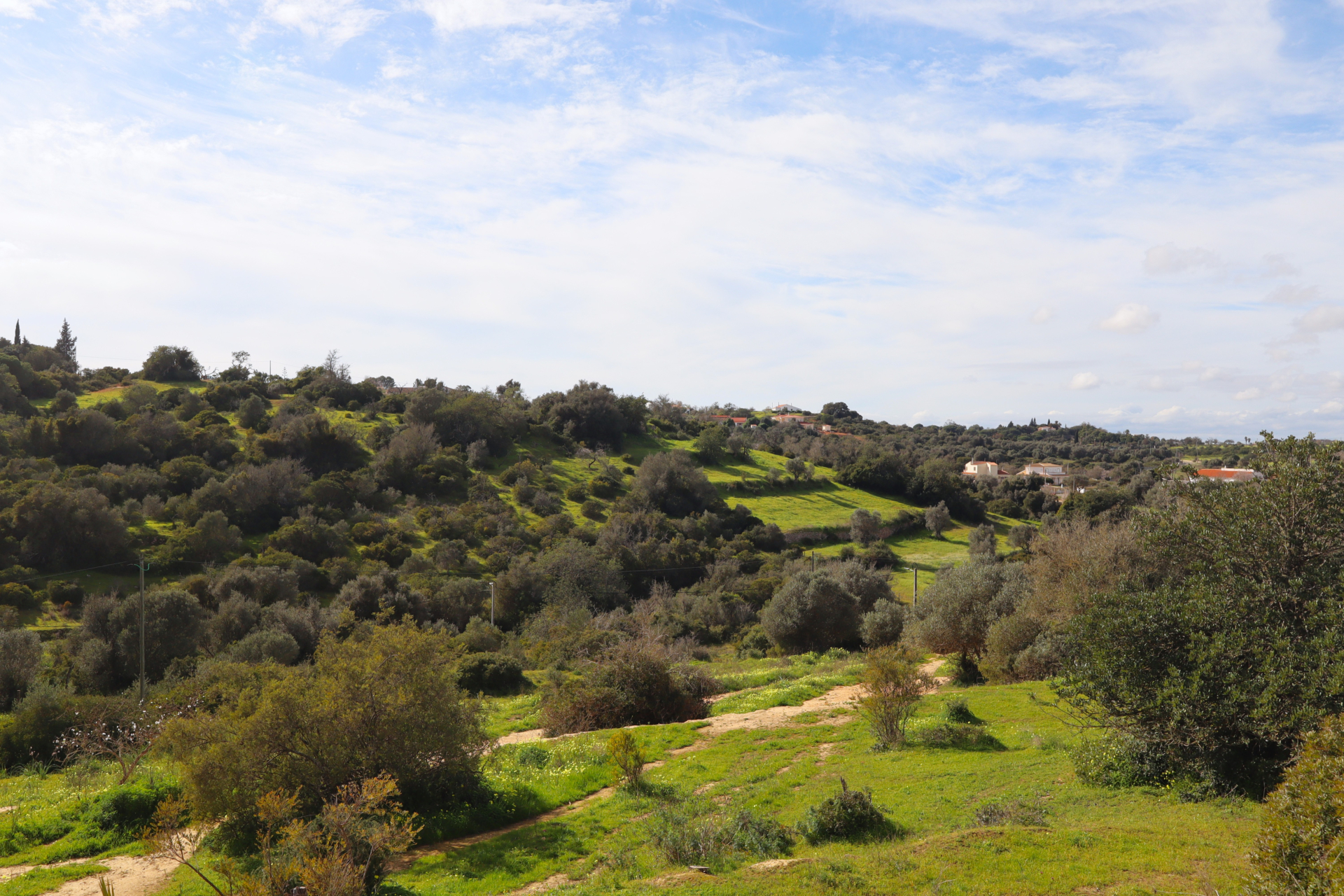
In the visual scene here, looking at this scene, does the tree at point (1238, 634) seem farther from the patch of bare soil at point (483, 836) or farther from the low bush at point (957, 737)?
the patch of bare soil at point (483, 836)

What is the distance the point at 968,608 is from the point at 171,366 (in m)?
77.9

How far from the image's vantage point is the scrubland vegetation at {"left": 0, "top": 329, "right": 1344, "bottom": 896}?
31.4 ft

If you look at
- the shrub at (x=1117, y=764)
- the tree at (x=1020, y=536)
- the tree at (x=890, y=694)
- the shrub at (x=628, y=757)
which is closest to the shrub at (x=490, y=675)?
the shrub at (x=628, y=757)

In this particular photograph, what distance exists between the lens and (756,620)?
4141 centimetres

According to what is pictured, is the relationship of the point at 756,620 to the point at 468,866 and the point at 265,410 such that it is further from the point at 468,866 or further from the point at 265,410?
the point at 265,410

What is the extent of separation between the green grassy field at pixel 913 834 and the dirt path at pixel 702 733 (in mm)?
403

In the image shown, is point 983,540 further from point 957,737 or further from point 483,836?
point 483,836

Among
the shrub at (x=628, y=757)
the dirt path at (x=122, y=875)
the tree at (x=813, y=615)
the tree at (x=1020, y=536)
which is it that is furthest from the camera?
the tree at (x=1020, y=536)

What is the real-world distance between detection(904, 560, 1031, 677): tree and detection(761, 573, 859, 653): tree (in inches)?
264

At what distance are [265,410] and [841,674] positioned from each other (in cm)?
5582

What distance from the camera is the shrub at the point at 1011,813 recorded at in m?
10.2

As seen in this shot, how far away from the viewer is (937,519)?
62.5 m

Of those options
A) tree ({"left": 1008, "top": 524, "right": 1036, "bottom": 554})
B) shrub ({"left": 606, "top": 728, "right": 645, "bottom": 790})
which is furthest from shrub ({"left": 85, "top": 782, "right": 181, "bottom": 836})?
tree ({"left": 1008, "top": 524, "right": 1036, "bottom": 554})

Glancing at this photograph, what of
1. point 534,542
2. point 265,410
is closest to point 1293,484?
point 534,542
